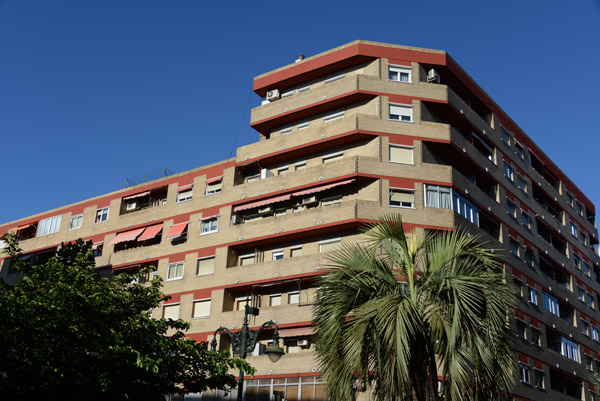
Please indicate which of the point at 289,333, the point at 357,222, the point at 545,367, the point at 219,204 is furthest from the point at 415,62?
the point at 545,367

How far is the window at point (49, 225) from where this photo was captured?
49.7 m

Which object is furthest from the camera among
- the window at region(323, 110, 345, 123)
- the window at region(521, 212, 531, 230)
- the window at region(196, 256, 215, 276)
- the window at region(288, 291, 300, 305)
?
the window at region(521, 212, 531, 230)

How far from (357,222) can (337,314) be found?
1835 cm

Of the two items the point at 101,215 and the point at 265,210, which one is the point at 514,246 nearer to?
the point at 265,210

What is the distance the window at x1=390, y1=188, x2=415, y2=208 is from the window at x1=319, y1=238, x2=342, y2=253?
11.1 ft

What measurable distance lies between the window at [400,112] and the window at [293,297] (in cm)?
1080

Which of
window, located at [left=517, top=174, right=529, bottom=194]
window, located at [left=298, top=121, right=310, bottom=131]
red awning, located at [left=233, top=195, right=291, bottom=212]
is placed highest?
window, located at [left=298, top=121, right=310, bottom=131]

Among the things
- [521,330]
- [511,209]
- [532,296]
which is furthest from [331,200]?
[532,296]

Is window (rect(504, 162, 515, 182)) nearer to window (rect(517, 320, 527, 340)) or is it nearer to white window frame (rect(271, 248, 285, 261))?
window (rect(517, 320, 527, 340))

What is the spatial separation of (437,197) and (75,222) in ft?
85.3

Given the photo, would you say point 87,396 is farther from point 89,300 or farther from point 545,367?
point 545,367

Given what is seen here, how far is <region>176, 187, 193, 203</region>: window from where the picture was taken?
143 ft

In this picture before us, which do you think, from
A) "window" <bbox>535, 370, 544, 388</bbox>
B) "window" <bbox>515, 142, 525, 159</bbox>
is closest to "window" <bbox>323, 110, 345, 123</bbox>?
"window" <bbox>515, 142, 525, 159</bbox>

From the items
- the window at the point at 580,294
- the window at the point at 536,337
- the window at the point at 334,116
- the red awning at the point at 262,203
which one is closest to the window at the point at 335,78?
the window at the point at 334,116
